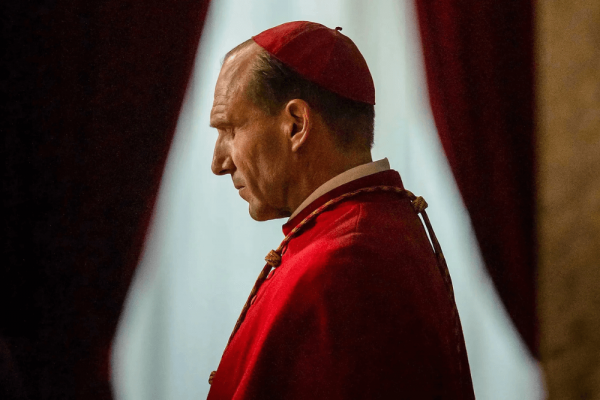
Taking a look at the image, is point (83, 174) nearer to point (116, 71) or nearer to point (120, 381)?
point (116, 71)

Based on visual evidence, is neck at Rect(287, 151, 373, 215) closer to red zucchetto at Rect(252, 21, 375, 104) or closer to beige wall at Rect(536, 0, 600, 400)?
red zucchetto at Rect(252, 21, 375, 104)

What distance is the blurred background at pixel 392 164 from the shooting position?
1.59 metres

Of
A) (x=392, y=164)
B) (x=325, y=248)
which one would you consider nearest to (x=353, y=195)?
(x=325, y=248)

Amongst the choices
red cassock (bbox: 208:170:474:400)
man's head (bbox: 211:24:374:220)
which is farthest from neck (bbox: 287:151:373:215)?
red cassock (bbox: 208:170:474:400)

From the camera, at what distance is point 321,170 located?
103 cm

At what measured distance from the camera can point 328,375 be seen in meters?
0.82

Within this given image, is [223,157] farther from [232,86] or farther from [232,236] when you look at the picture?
[232,236]

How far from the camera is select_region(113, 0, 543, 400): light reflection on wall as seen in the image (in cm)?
170

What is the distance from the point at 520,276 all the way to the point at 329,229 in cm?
99

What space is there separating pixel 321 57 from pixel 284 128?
16 centimetres

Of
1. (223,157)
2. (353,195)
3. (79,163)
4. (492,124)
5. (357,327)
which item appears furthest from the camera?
(492,124)

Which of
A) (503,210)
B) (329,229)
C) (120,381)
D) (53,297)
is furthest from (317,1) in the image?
(120,381)

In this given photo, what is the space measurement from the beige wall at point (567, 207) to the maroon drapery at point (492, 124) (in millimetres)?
44

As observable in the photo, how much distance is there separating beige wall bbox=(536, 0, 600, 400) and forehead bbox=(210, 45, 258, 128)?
1086 mm
